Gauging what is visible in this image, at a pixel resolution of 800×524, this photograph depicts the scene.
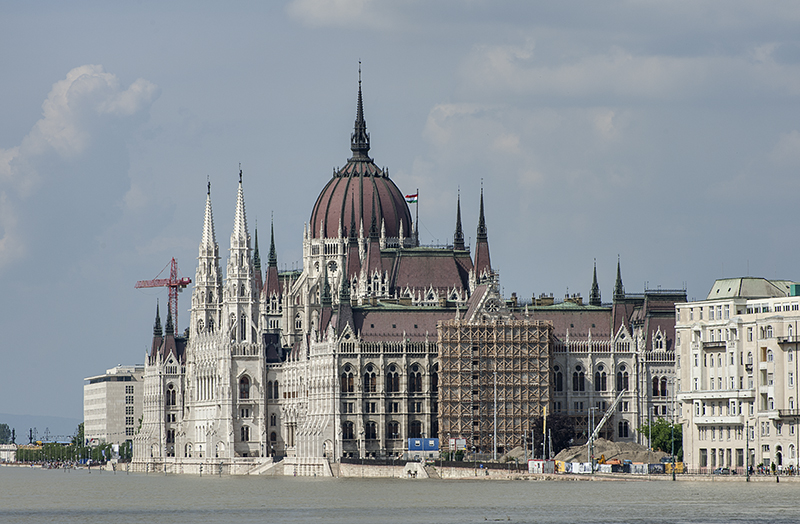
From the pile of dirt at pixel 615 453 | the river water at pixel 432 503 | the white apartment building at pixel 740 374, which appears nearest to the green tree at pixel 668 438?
the pile of dirt at pixel 615 453

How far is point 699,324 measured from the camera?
174 m

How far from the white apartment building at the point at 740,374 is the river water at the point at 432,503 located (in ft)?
32.6

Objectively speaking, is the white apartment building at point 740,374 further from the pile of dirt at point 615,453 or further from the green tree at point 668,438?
the green tree at point 668,438

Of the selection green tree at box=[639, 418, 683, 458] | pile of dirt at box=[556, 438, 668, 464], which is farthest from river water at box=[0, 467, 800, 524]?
green tree at box=[639, 418, 683, 458]

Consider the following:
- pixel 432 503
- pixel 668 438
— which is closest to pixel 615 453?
pixel 668 438

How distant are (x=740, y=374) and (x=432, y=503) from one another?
123 feet

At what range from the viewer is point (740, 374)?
16925cm

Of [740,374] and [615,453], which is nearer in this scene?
[740,374]

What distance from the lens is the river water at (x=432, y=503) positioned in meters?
128

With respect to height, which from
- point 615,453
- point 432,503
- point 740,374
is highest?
point 740,374

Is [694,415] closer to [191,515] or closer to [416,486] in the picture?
[416,486]

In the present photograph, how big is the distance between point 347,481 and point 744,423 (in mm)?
41611

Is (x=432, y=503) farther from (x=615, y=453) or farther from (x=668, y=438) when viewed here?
(x=668, y=438)

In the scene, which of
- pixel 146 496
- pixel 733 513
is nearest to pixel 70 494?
pixel 146 496
